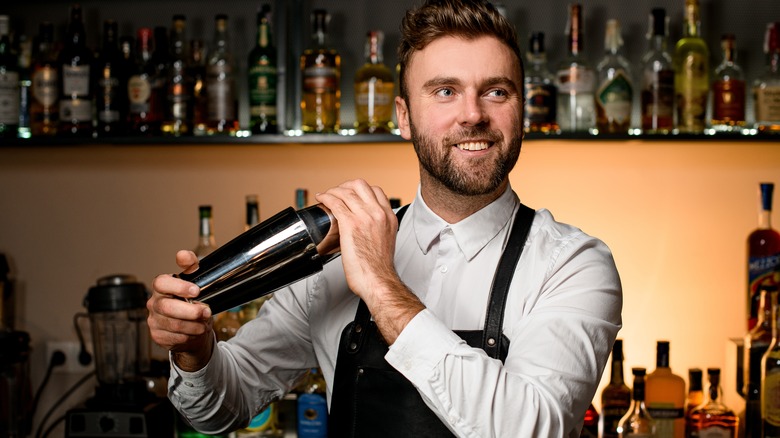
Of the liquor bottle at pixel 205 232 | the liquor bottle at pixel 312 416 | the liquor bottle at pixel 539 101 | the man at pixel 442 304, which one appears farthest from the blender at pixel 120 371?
the liquor bottle at pixel 539 101

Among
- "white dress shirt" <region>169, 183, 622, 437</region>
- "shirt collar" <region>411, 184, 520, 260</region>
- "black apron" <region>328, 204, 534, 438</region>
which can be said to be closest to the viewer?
"white dress shirt" <region>169, 183, 622, 437</region>

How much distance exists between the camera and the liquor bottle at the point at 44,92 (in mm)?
2127

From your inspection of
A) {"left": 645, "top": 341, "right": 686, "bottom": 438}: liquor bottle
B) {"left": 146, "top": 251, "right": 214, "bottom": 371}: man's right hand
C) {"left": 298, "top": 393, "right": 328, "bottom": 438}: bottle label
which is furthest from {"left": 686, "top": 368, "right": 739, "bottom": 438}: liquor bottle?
{"left": 146, "top": 251, "right": 214, "bottom": 371}: man's right hand

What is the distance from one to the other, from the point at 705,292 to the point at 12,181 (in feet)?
5.60

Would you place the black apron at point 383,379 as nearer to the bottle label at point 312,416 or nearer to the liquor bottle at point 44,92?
the bottle label at point 312,416

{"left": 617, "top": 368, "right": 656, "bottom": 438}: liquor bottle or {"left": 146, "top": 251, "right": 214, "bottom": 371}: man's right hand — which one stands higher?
{"left": 146, "top": 251, "right": 214, "bottom": 371}: man's right hand

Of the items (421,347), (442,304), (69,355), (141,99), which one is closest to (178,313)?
(421,347)

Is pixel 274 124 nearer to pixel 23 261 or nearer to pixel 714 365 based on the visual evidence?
pixel 23 261

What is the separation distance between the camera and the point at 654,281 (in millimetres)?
2170

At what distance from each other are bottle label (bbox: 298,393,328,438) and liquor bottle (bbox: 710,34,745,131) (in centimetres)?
102

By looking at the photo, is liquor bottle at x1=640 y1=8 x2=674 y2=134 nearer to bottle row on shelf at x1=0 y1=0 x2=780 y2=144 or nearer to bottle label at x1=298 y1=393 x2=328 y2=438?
bottle row on shelf at x1=0 y1=0 x2=780 y2=144

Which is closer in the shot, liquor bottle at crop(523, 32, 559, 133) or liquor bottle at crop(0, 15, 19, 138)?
liquor bottle at crop(523, 32, 559, 133)

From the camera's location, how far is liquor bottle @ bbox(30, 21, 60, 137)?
6.98 feet

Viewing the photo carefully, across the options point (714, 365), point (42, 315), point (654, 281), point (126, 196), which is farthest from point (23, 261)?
point (714, 365)
